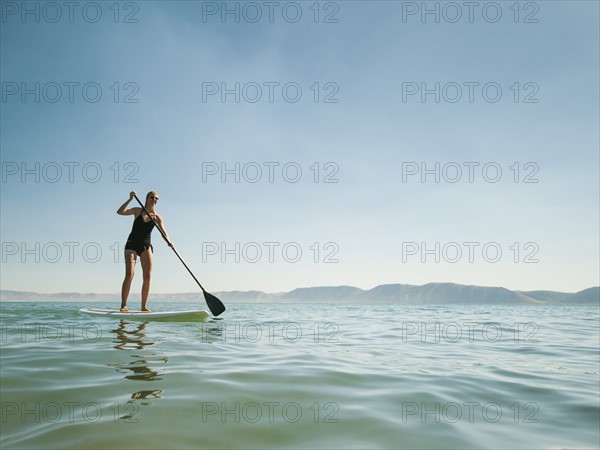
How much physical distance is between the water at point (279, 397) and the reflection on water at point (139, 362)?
0.05 ft

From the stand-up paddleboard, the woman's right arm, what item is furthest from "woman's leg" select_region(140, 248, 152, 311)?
the woman's right arm

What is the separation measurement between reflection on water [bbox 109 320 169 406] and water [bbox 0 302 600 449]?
0.05 feet

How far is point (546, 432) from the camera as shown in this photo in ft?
9.16

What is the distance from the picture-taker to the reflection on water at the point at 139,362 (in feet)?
10.4

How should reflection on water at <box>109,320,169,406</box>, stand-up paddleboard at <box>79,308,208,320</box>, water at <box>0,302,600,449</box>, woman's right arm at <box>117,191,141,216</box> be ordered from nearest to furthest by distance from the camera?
water at <box>0,302,600,449</box> → reflection on water at <box>109,320,169,406</box> → stand-up paddleboard at <box>79,308,208,320</box> → woman's right arm at <box>117,191,141,216</box>

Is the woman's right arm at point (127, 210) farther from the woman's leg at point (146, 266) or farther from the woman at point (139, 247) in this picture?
the woman's leg at point (146, 266)

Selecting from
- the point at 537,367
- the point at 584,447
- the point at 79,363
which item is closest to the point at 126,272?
the point at 79,363

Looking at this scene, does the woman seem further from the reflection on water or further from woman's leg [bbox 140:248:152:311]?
the reflection on water

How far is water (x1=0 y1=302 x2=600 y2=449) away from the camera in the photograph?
2484mm

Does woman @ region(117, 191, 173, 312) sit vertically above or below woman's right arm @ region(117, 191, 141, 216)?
below

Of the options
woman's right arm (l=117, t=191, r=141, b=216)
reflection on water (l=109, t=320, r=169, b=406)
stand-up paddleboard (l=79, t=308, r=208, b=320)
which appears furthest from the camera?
woman's right arm (l=117, t=191, r=141, b=216)

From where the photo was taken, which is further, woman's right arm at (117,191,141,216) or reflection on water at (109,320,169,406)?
woman's right arm at (117,191,141,216)

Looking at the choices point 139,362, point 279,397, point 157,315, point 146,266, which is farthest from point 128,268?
point 279,397

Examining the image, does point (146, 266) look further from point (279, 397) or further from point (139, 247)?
point (279, 397)
